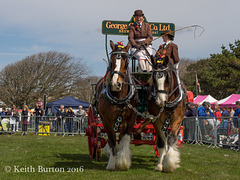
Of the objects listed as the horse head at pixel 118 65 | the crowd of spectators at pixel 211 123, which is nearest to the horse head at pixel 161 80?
the horse head at pixel 118 65

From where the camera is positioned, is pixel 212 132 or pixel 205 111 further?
pixel 205 111

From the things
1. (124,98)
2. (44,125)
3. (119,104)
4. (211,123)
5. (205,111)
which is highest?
(124,98)

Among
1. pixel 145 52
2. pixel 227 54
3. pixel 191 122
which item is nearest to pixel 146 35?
pixel 145 52

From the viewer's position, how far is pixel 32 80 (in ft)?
164

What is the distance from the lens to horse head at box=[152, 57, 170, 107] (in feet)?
22.7

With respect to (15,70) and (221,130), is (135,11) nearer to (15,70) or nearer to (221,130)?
(221,130)

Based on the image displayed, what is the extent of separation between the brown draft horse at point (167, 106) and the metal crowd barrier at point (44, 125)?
644 inches

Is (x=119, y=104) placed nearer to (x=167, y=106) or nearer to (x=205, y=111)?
(x=167, y=106)

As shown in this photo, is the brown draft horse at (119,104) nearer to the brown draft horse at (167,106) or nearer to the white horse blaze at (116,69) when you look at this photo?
the white horse blaze at (116,69)

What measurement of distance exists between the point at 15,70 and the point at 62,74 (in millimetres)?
6607

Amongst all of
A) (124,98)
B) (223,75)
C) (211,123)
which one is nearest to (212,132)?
(211,123)

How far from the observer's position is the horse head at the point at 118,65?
6.75 metres

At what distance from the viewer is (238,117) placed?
13.5 metres

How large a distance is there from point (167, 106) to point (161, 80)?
561mm
